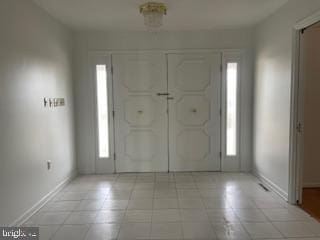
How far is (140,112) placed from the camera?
446 centimetres

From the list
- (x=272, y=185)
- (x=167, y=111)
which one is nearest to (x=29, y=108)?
(x=167, y=111)

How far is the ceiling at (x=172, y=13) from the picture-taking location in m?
3.12

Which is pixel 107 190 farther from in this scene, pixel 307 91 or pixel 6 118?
pixel 307 91

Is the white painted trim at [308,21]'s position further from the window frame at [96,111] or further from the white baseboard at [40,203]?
the white baseboard at [40,203]

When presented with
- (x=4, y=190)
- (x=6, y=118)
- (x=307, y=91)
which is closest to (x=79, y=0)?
(x=6, y=118)

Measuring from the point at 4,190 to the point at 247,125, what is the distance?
11.6 feet

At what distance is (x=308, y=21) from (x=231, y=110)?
197cm

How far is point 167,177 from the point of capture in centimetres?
427

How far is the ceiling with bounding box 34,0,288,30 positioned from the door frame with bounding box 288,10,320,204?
0.63 m

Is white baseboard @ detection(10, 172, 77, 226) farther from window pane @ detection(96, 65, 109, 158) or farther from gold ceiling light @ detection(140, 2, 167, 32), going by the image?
gold ceiling light @ detection(140, 2, 167, 32)

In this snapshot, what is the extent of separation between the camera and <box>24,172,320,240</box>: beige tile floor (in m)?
2.48

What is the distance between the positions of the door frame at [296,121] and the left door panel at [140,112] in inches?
78.6

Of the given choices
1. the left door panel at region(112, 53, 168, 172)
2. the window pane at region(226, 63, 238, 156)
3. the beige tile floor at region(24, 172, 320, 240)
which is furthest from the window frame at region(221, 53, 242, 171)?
the left door panel at region(112, 53, 168, 172)

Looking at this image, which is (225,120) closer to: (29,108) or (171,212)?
(171,212)
